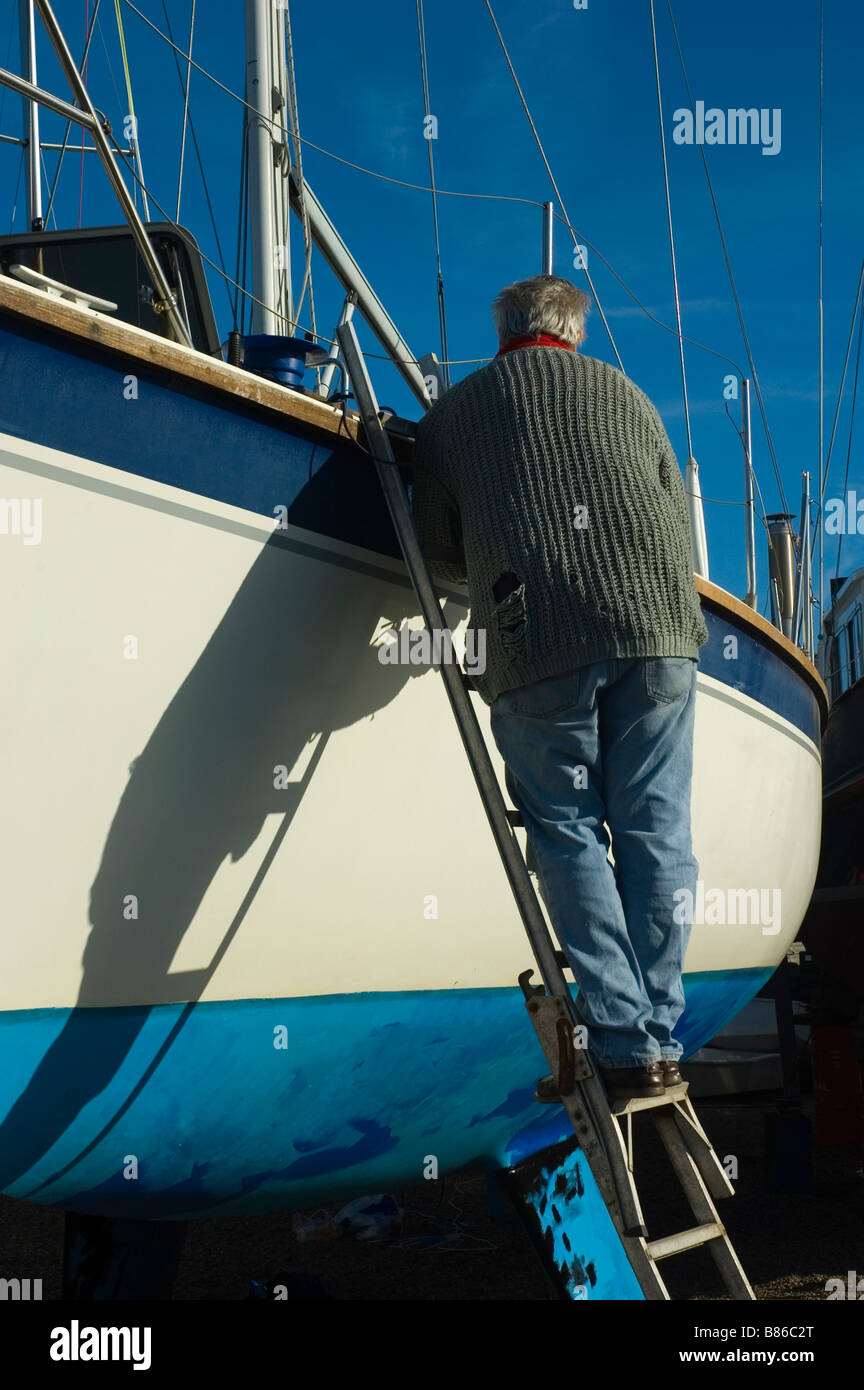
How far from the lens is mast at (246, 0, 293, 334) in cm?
357

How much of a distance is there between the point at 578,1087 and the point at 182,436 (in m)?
1.20

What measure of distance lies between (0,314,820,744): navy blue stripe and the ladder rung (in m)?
1.23

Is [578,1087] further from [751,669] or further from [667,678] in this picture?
[751,669]

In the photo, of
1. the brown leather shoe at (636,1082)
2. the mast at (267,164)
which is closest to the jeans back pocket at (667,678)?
the brown leather shoe at (636,1082)

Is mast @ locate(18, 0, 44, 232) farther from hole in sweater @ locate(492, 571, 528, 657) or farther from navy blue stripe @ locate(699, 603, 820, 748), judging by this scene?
hole in sweater @ locate(492, 571, 528, 657)

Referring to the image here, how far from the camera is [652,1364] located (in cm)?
217

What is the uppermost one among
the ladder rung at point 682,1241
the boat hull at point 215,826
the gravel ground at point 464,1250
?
the boat hull at point 215,826

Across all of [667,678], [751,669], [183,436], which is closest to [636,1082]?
[667,678]

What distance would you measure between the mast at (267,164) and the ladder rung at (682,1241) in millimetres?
2607

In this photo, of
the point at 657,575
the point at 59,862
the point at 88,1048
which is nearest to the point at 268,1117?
the point at 88,1048

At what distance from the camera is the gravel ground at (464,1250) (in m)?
3.55

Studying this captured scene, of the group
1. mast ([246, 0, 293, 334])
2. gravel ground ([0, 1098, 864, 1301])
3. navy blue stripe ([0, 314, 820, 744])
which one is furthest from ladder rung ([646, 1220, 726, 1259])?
mast ([246, 0, 293, 334])

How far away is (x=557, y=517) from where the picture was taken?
1985 mm

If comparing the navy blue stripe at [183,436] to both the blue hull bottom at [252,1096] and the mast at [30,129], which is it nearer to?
the blue hull bottom at [252,1096]
